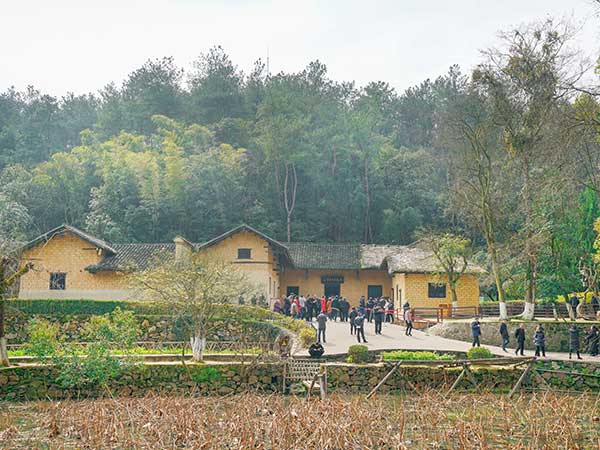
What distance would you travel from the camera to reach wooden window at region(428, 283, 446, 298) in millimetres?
41438

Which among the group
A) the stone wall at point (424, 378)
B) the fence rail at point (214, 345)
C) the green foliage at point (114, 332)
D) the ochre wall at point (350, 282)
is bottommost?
the stone wall at point (424, 378)

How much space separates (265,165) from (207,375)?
37.9 metres

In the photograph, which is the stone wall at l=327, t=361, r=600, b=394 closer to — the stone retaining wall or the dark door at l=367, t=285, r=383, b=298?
the stone retaining wall

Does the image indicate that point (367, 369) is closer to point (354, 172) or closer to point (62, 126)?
point (354, 172)

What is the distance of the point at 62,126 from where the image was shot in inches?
3088

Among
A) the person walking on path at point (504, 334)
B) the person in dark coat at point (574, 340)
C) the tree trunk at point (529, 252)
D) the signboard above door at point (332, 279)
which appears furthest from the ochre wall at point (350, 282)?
the person in dark coat at point (574, 340)

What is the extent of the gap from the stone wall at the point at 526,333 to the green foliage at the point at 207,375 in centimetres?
1243

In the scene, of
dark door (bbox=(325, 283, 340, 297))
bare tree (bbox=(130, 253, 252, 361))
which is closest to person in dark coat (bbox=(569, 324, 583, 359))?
bare tree (bbox=(130, 253, 252, 361))

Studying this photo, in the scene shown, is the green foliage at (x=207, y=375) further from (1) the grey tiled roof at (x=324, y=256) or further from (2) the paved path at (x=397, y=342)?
(1) the grey tiled roof at (x=324, y=256)

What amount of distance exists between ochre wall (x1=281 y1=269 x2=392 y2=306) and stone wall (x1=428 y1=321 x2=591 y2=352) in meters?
15.6

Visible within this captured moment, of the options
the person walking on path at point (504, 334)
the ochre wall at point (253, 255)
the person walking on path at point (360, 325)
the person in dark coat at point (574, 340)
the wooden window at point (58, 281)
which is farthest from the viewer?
the ochre wall at point (253, 255)

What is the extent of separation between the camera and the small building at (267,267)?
4003cm

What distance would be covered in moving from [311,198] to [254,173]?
5.18 metres

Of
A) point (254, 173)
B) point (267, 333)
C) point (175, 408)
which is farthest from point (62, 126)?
point (175, 408)
